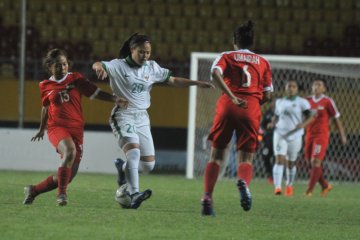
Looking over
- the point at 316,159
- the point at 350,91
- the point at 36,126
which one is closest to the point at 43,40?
the point at 36,126

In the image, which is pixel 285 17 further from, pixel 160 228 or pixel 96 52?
pixel 160 228

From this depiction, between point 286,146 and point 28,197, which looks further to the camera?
point 286,146

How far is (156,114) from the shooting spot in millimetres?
19188

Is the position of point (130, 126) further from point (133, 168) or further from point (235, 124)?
point (235, 124)

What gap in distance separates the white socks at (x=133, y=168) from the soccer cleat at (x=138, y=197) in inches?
3.4

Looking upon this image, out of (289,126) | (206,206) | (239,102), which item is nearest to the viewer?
(239,102)

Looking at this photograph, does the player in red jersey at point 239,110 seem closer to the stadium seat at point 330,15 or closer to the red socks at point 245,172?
the red socks at point 245,172

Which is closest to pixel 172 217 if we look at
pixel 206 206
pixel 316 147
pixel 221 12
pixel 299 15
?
pixel 206 206

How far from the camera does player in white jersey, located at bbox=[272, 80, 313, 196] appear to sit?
1432 centimetres

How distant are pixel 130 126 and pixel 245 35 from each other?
1.31 metres

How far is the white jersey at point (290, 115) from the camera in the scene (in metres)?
14.4

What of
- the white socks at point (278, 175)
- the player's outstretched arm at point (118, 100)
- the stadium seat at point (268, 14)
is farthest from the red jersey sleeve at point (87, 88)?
the stadium seat at point (268, 14)

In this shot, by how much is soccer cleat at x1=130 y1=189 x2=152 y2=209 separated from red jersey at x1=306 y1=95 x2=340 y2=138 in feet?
18.9

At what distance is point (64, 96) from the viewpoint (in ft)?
30.2
